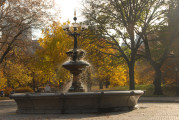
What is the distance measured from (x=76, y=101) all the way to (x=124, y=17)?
17742 millimetres

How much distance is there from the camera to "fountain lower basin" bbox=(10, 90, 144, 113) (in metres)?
10.6

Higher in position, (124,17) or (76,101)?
(124,17)

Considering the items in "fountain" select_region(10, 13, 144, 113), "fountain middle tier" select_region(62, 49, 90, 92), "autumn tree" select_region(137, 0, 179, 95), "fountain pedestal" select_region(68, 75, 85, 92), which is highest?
"autumn tree" select_region(137, 0, 179, 95)

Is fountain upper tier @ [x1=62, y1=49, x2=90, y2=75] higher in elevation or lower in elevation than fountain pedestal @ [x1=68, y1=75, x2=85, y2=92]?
higher

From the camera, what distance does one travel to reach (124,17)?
2695 centimetres

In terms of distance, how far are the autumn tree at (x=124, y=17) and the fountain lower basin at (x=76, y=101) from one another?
15.0m

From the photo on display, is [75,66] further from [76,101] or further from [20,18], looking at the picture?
[20,18]

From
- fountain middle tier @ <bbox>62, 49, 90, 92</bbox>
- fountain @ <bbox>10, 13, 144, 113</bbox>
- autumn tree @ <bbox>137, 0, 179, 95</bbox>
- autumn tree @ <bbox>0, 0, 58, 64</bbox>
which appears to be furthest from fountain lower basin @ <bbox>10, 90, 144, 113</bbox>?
autumn tree @ <bbox>137, 0, 179, 95</bbox>

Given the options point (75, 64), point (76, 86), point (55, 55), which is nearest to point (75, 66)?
point (75, 64)

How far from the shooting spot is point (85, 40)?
2742cm

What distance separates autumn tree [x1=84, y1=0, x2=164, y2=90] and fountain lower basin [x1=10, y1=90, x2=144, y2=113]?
1503 centimetres

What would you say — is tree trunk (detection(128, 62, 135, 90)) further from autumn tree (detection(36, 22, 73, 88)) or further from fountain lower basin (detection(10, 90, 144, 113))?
fountain lower basin (detection(10, 90, 144, 113))

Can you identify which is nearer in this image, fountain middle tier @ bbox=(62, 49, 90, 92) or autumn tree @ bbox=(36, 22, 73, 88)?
fountain middle tier @ bbox=(62, 49, 90, 92)

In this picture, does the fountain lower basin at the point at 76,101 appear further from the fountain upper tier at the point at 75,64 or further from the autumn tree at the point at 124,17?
the autumn tree at the point at 124,17
